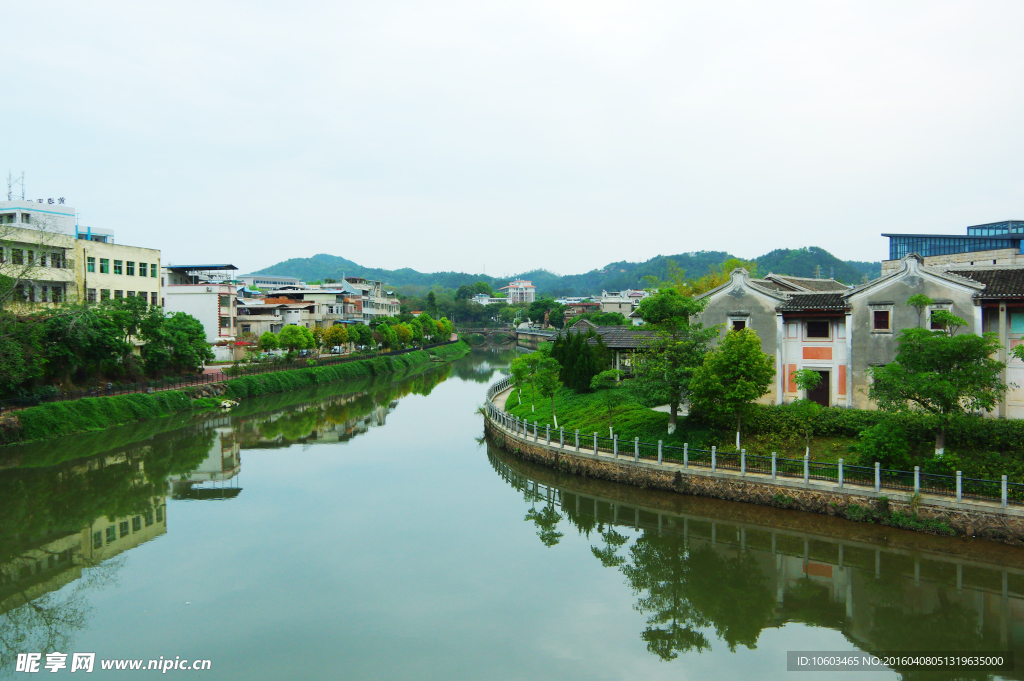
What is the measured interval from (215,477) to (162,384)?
14.7 metres

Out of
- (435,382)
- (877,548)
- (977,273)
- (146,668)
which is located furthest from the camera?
(435,382)

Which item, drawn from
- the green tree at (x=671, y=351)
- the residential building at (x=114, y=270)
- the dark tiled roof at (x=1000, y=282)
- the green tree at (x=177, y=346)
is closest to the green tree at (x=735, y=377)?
the green tree at (x=671, y=351)

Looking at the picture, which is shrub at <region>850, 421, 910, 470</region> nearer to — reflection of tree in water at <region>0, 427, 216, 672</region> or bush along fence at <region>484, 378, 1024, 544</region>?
bush along fence at <region>484, 378, 1024, 544</region>

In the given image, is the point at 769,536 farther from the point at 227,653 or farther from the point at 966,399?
the point at 227,653

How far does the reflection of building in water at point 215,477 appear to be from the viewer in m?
20.3

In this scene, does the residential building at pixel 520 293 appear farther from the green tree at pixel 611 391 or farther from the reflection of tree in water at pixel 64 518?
the green tree at pixel 611 391

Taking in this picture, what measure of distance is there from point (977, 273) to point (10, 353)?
117 feet

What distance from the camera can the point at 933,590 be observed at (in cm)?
1254

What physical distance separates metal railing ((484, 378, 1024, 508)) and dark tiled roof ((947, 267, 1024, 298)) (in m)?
6.30

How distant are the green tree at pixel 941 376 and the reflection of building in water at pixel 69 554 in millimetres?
19398

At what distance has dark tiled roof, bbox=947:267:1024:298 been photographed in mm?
17609

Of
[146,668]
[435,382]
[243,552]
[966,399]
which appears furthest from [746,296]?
[435,382]

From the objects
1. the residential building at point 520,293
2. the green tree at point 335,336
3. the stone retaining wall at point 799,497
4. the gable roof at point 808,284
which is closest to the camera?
the stone retaining wall at point 799,497

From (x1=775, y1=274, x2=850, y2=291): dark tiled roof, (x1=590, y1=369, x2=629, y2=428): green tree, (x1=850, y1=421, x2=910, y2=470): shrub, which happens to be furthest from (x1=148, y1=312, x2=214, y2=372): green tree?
(x1=850, y1=421, x2=910, y2=470): shrub
